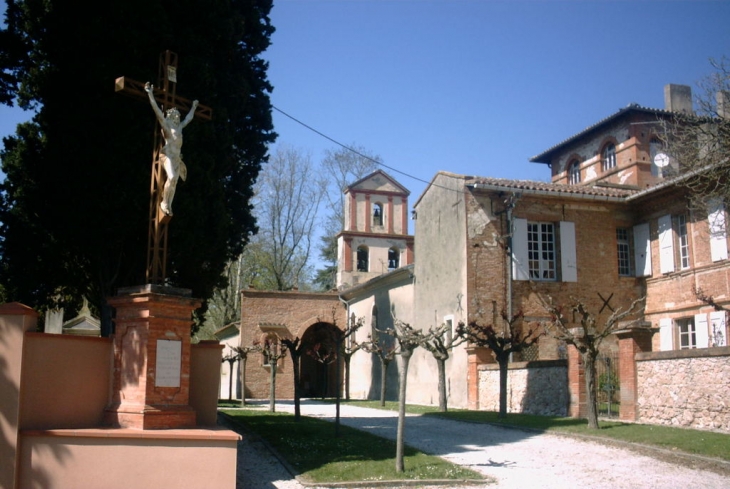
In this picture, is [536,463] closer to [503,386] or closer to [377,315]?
[503,386]

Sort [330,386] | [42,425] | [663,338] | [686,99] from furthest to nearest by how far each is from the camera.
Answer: [330,386] → [686,99] → [663,338] → [42,425]

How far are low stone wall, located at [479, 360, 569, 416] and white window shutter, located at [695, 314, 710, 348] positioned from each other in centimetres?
614

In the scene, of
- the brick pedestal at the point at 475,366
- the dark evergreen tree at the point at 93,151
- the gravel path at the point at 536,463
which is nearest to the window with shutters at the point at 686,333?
the brick pedestal at the point at 475,366

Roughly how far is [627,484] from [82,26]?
37.1 ft

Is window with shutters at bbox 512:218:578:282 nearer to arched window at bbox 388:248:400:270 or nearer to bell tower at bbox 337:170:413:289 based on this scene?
bell tower at bbox 337:170:413:289

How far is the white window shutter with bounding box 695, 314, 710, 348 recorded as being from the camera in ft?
67.3

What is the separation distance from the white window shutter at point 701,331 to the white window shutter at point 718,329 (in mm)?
261

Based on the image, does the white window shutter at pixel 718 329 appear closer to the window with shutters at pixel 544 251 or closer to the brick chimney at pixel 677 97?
the window with shutters at pixel 544 251

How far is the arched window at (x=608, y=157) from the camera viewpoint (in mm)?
30516

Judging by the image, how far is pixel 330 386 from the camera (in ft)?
126

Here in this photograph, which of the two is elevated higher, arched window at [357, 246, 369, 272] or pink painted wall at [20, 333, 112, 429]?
arched window at [357, 246, 369, 272]

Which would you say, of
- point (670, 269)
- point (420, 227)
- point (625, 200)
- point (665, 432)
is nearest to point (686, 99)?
point (625, 200)

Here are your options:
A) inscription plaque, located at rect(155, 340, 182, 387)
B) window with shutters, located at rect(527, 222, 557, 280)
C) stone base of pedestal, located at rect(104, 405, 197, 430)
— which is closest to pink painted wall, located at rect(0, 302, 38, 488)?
stone base of pedestal, located at rect(104, 405, 197, 430)

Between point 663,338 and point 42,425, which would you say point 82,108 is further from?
point 663,338
